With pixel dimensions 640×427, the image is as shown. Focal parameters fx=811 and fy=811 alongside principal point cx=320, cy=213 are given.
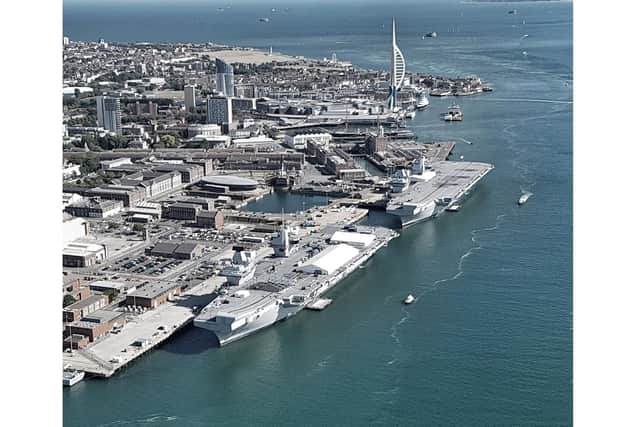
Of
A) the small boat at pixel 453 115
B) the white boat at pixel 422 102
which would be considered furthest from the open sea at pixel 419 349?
the white boat at pixel 422 102

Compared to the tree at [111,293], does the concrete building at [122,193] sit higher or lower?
higher

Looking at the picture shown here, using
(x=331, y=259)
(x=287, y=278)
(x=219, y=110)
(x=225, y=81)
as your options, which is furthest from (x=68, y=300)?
(x=225, y=81)

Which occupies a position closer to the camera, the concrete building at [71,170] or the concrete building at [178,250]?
the concrete building at [178,250]

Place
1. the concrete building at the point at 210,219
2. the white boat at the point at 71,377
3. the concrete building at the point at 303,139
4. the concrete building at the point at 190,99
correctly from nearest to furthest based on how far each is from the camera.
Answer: the white boat at the point at 71,377 → the concrete building at the point at 210,219 → the concrete building at the point at 303,139 → the concrete building at the point at 190,99

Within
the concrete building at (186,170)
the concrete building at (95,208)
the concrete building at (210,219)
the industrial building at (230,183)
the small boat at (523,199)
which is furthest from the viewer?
the concrete building at (186,170)

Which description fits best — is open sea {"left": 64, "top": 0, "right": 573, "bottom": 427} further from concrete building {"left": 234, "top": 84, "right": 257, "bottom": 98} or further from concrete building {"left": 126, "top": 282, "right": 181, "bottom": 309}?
concrete building {"left": 234, "top": 84, "right": 257, "bottom": 98}

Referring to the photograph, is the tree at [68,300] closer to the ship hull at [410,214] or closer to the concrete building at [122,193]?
the concrete building at [122,193]

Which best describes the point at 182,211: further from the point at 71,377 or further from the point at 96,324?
the point at 71,377
